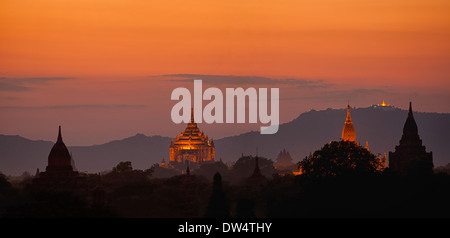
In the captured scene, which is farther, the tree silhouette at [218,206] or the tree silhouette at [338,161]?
the tree silhouette at [338,161]

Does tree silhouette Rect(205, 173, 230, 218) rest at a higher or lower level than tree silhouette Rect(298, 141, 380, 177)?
lower

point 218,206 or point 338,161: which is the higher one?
point 338,161

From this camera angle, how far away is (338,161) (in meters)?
160

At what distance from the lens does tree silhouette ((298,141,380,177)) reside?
156000 millimetres

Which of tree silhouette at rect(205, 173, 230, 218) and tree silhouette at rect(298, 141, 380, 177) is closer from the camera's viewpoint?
tree silhouette at rect(205, 173, 230, 218)

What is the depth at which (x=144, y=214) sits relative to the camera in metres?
140

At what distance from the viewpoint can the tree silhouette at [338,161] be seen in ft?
512

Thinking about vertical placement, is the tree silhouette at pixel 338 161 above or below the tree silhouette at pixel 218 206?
above

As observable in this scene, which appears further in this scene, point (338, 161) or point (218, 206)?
point (338, 161)
